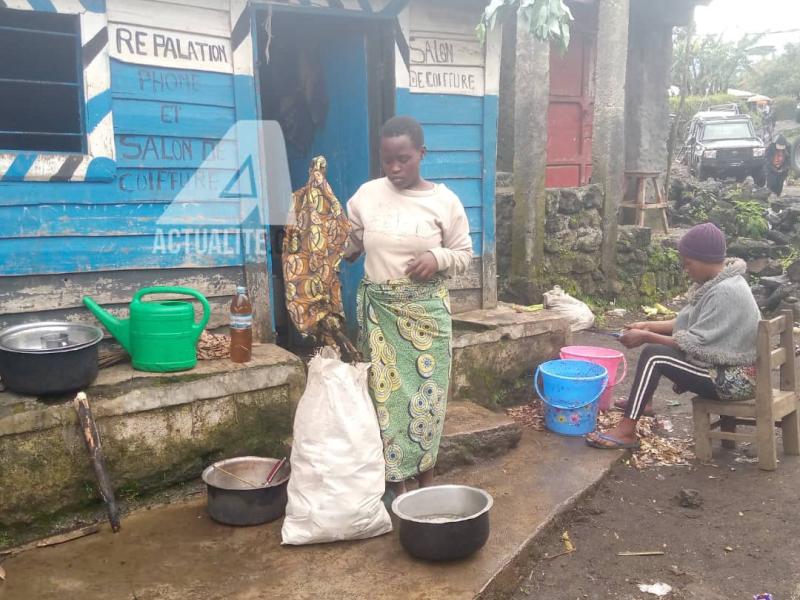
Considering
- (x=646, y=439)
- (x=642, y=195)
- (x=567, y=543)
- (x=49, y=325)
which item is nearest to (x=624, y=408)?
(x=646, y=439)

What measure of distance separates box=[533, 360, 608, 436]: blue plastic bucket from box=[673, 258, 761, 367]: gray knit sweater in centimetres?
66

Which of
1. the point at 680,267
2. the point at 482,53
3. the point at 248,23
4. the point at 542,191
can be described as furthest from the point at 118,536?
the point at 680,267

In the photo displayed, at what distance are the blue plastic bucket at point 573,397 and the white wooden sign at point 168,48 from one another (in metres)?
A: 2.86

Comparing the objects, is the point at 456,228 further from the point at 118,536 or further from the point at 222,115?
the point at 118,536

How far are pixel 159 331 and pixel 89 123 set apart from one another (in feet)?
3.94

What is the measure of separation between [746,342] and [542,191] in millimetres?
3647

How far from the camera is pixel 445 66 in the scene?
5277mm

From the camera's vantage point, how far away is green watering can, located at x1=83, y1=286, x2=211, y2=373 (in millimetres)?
3781

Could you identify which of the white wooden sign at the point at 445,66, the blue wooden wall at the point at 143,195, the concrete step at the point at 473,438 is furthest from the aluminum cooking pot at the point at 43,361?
the white wooden sign at the point at 445,66

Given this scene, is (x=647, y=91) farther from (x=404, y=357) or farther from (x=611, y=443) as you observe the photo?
(x=404, y=357)

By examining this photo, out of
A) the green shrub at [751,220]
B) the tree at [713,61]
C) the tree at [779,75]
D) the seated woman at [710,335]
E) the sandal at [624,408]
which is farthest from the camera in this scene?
the tree at [779,75]

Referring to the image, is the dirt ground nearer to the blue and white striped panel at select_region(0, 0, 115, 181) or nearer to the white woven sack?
the white woven sack

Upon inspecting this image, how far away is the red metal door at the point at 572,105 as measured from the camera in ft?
33.9
